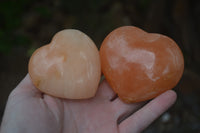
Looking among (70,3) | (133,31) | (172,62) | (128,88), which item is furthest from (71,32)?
(70,3)

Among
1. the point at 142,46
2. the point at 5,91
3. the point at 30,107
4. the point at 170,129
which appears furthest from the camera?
the point at 5,91

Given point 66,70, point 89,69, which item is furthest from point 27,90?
point 89,69

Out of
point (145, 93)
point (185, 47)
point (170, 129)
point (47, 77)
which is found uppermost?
point (47, 77)

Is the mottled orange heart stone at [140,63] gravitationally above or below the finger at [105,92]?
above

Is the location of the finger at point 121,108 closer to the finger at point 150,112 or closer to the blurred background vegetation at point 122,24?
the finger at point 150,112

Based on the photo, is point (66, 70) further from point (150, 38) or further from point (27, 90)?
point (150, 38)

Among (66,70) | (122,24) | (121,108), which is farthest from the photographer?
(122,24)

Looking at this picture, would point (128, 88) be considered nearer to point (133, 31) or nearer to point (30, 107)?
point (133, 31)

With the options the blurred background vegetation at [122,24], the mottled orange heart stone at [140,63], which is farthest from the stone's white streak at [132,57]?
the blurred background vegetation at [122,24]
